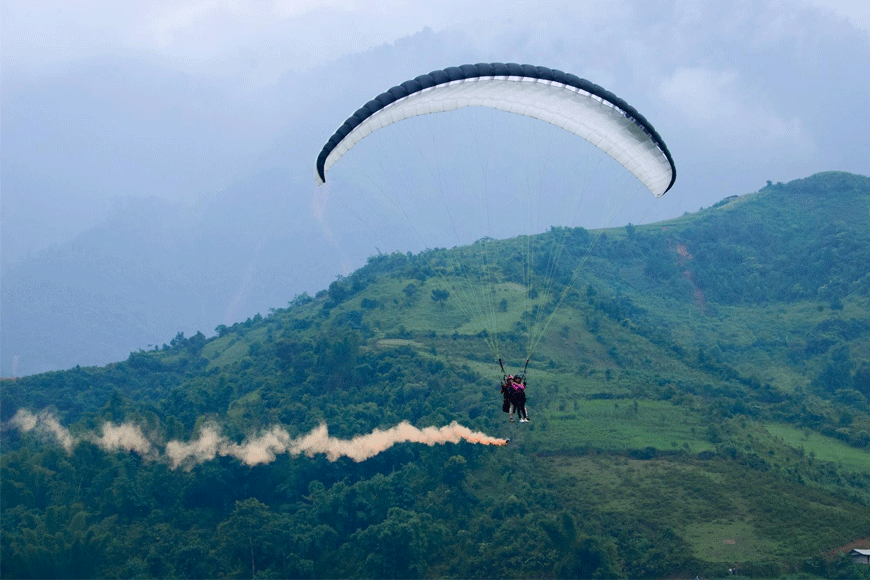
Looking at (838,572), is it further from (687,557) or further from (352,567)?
(352,567)

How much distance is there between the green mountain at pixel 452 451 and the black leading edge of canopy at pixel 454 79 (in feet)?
58.9

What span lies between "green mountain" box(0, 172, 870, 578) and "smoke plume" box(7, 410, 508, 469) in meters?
0.14

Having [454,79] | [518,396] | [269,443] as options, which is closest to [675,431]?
[269,443]

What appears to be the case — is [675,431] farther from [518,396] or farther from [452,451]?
[518,396]

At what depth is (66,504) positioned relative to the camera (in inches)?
1687

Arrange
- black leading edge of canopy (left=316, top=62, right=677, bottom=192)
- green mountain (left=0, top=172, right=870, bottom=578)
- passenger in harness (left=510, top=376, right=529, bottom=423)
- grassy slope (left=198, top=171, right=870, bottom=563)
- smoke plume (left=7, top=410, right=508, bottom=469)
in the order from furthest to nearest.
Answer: smoke plume (left=7, top=410, right=508, bottom=469) → grassy slope (left=198, top=171, right=870, bottom=563) → green mountain (left=0, top=172, right=870, bottom=578) → passenger in harness (left=510, top=376, right=529, bottom=423) → black leading edge of canopy (left=316, top=62, right=677, bottom=192)

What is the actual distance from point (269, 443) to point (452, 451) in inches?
378

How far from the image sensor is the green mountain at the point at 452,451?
122 ft

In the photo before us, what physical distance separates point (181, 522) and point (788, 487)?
2887 centimetres

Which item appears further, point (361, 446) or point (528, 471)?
point (361, 446)

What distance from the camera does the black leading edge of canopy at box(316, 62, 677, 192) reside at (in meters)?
21.8

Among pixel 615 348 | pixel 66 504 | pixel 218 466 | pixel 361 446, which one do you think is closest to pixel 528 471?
pixel 361 446

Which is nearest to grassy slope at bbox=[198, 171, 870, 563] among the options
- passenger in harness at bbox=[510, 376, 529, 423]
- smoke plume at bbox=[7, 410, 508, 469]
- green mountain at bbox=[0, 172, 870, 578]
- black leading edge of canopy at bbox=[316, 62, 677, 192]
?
green mountain at bbox=[0, 172, 870, 578]

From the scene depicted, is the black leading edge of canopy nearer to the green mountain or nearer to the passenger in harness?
the passenger in harness
